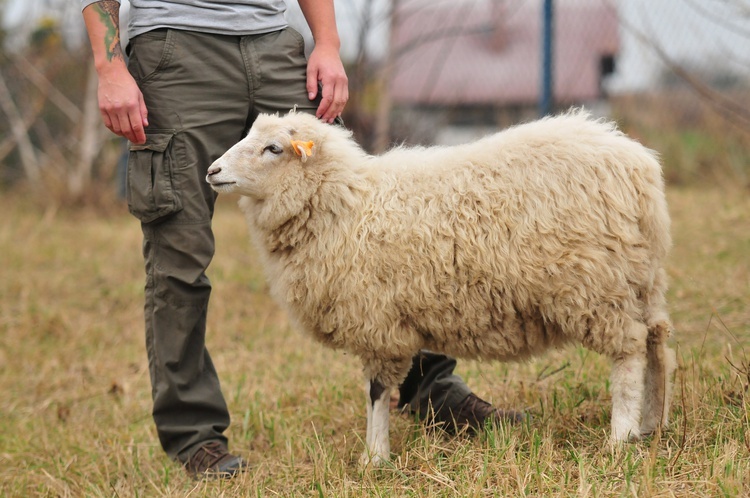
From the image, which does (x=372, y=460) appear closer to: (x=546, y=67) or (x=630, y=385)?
(x=630, y=385)

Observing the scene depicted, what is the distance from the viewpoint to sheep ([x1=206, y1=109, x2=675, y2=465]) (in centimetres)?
232

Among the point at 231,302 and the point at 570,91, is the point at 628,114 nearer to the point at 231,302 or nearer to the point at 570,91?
the point at 570,91

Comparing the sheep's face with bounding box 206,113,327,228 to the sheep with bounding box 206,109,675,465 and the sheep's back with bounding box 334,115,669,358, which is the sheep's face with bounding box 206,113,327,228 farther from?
the sheep's back with bounding box 334,115,669,358

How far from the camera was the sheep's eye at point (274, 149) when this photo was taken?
8.21 feet

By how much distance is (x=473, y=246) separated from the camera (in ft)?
7.73

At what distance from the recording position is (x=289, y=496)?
2355mm

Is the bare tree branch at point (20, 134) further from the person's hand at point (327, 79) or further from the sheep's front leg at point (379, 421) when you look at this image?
the sheep's front leg at point (379, 421)

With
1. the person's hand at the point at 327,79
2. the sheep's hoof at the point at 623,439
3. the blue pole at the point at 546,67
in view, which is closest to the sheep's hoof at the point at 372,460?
the sheep's hoof at the point at 623,439

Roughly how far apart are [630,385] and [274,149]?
130cm

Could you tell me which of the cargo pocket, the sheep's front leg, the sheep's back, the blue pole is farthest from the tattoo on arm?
the blue pole

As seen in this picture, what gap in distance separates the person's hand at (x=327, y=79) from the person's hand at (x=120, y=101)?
0.58 metres

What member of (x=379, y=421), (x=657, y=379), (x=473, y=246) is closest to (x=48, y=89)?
(x=379, y=421)

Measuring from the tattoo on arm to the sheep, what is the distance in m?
0.46

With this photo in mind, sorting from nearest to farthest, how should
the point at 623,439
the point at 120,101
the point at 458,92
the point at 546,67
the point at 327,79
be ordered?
the point at 623,439, the point at 120,101, the point at 327,79, the point at 546,67, the point at 458,92
